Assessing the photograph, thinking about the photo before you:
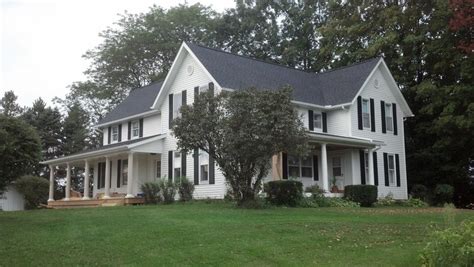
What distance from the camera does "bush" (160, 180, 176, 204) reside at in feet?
84.3

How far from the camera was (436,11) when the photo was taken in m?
30.4

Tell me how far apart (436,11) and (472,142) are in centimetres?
825

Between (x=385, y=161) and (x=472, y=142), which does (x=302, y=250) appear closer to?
(x=385, y=161)

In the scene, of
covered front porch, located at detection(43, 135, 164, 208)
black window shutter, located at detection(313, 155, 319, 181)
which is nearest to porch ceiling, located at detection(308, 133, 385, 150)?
black window shutter, located at detection(313, 155, 319, 181)

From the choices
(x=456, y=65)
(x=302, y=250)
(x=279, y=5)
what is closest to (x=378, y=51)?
(x=456, y=65)

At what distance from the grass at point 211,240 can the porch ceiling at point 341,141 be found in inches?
379

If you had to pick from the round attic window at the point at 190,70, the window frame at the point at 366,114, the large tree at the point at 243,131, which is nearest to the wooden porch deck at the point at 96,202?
the round attic window at the point at 190,70

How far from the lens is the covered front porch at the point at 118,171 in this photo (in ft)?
90.1

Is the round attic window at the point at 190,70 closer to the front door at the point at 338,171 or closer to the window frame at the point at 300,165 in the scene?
the window frame at the point at 300,165

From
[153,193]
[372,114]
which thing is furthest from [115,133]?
[372,114]

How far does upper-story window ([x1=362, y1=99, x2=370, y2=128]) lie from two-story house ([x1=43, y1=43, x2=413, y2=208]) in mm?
57

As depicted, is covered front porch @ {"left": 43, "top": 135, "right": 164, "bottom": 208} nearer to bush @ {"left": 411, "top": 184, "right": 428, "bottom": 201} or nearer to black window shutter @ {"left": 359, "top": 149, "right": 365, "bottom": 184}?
black window shutter @ {"left": 359, "top": 149, "right": 365, "bottom": 184}

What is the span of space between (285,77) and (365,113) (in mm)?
5006

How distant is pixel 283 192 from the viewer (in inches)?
877
